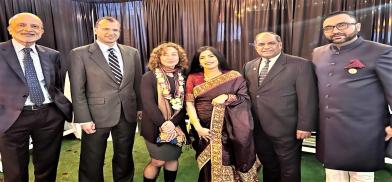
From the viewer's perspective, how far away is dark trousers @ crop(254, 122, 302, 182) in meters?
2.18

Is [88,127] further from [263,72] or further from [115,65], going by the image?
[263,72]

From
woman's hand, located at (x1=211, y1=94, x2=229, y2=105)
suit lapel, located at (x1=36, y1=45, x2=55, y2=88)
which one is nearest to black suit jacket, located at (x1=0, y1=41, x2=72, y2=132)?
suit lapel, located at (x1=36, y1=45, x2=55, y2=88)

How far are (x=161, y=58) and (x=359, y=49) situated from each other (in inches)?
56.1

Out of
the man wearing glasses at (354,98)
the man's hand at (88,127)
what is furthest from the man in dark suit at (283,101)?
the man's hand at (88,127)

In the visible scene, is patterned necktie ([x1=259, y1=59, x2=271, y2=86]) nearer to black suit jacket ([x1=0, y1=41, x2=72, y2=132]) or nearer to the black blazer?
the black blazer

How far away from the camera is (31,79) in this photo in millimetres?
2098

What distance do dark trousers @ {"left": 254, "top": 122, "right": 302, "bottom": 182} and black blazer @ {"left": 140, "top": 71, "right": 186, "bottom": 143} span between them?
2.37 feet

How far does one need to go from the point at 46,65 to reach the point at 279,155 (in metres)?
1.97

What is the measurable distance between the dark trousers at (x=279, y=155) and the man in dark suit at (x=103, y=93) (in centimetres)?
110

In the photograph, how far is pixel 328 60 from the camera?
198 cm

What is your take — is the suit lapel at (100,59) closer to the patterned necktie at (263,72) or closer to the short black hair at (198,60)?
the short black hair at (198,60)

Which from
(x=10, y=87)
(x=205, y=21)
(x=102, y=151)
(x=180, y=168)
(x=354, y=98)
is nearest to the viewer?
(x=354, y=98)

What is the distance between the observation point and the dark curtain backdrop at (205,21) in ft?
11.0

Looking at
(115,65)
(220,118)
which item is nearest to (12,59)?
(115,65)
